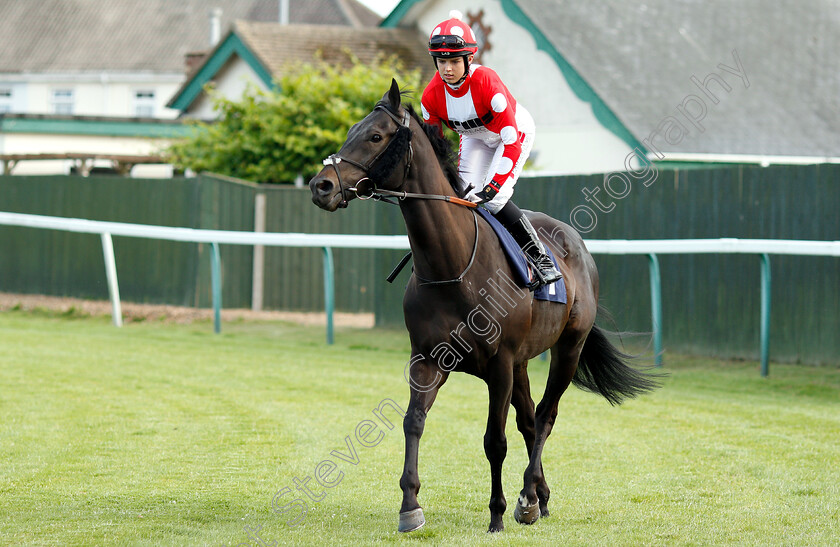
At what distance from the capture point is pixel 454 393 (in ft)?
29.5

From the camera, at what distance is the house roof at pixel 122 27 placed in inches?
1603

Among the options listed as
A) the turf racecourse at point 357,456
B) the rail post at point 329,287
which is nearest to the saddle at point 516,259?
the turf racecourse at point 357,456

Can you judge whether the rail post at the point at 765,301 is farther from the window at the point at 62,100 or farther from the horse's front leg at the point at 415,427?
the window at the point at 62,100

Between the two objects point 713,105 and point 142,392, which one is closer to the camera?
point 142,392

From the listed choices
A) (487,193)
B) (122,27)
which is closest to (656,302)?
(487,193)

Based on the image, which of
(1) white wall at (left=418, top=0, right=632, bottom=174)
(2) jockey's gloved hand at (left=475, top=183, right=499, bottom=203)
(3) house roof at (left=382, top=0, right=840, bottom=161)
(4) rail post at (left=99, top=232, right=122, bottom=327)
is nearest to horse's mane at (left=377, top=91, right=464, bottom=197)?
(2) jockey's gloved hand at (left=475, top=183, right=499, bottom=203)

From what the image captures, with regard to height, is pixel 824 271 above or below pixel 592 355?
above

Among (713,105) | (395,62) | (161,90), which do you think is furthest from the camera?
(161,90)

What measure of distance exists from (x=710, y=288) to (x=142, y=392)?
562 centimetres

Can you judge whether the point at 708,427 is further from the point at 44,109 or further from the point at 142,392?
the point at 44,109

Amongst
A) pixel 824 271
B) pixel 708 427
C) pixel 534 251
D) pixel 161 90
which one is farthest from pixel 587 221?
pixel 161 90

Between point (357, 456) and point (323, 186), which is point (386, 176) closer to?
point (323, 186)

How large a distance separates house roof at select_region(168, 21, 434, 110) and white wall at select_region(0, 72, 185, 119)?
19.4 metres

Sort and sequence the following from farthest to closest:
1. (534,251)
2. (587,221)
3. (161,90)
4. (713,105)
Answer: (161,90)
(713,105)
(587,221)
(534,251)
